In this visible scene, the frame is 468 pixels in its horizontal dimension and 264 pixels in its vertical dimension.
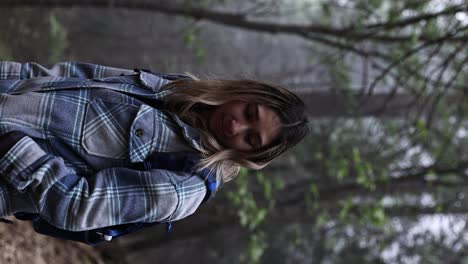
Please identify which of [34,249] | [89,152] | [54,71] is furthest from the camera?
[34,249]

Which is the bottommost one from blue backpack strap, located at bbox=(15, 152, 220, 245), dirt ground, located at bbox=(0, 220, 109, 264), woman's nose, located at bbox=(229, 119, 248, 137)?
dirt ground, located at bbox=(0, 220, 109, 264)

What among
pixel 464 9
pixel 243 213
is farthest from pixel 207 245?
pixel 464 9

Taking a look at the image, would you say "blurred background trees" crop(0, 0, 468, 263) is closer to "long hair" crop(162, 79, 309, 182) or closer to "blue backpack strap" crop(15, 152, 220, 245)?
"long hair" crop(162, 79, 309, 182)

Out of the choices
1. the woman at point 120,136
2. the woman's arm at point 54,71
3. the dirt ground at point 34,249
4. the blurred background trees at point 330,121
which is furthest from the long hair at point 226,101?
the dirt ground at point 34,249

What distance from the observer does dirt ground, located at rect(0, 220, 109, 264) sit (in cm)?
329

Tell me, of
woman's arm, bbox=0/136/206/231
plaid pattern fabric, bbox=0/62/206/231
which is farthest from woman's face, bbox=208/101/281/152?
woman's arm, bbox=0/136/206/231

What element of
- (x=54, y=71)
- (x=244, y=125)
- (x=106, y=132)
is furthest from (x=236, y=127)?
(x=54, y=71)

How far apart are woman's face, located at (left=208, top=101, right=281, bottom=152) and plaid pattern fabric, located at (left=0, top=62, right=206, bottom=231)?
0.12m

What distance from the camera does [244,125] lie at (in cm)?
175

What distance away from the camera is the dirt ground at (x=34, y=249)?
3.29 metres

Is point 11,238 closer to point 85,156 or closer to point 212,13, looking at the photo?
point 85,156

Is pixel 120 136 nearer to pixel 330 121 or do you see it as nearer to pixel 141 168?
pixel 141 168

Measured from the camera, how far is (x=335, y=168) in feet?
14.7

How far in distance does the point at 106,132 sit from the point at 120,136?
55mm
